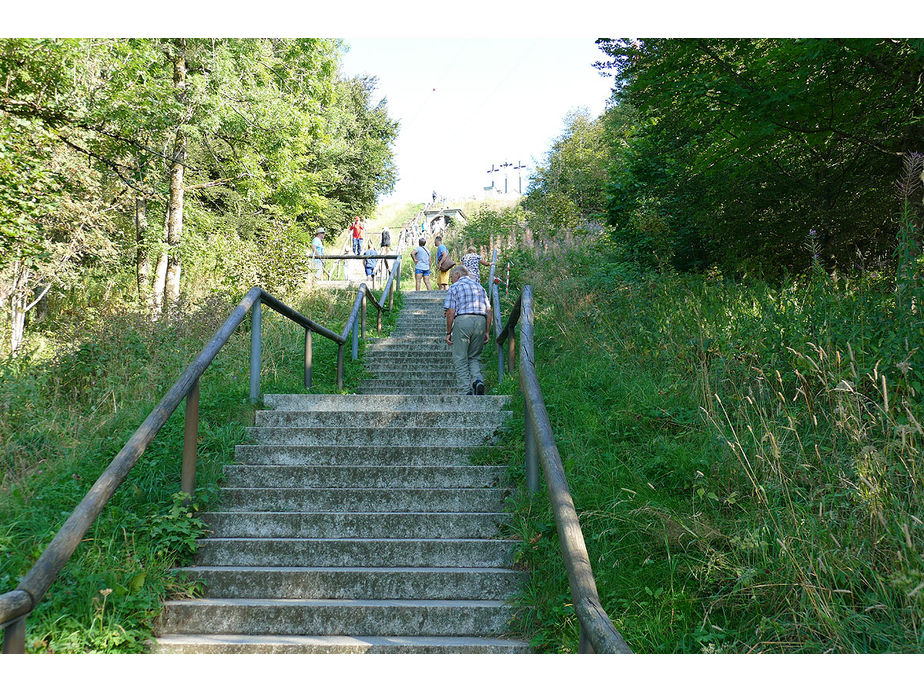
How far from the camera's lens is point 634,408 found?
15.7 ft

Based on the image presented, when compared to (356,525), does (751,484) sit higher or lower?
higher

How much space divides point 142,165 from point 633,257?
31.0 feet

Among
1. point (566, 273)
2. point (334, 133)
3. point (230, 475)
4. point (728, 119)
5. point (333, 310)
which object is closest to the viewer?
point (230, 475)

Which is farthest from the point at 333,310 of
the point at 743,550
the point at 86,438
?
the point at 743,550

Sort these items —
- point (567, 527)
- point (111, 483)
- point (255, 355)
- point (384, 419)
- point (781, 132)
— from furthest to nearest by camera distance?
point (781, 132) → point (255, 355) → point (384, 419) → point (111, 483) → point (567, 527)

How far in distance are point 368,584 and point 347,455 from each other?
1.38 metres

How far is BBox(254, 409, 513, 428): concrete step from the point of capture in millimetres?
5164

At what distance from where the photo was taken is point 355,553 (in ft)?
12.1

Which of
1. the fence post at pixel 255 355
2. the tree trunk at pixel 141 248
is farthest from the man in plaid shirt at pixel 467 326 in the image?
the tree trunk at pixel 141 248

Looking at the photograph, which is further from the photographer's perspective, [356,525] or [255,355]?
[255,355]

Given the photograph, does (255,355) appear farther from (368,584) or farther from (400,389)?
(400,389)

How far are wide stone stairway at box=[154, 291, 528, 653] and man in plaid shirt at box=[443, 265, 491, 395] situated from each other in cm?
170

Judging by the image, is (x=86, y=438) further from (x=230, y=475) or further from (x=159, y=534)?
(x=159, y=534)

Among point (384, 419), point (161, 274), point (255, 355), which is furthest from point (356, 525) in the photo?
point (161, 274)
